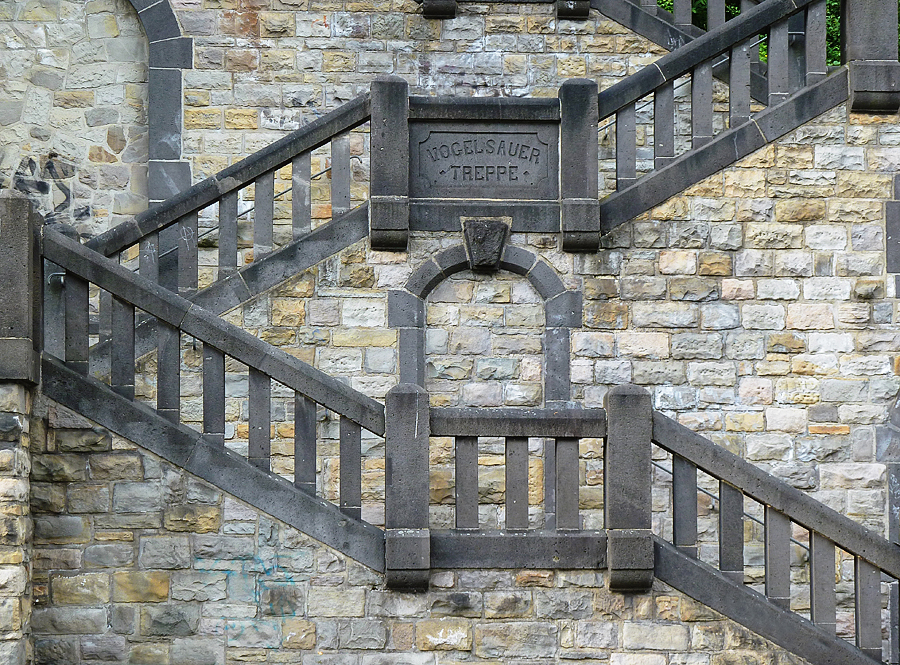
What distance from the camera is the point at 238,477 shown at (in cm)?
758

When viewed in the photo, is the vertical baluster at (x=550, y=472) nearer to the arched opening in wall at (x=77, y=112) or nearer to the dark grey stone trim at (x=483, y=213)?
the dark grey stone trim at (x=483, y=213)

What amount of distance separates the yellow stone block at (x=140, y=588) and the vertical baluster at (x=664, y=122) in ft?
15.8

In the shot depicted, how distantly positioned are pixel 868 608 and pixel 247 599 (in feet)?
11.9

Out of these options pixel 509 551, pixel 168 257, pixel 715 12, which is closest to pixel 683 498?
pixel 509 551

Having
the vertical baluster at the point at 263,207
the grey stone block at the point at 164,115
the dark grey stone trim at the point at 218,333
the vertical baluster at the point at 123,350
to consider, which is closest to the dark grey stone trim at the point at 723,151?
the vertical baluster at the point at 263,207

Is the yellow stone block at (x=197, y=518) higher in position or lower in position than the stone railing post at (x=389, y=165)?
lower

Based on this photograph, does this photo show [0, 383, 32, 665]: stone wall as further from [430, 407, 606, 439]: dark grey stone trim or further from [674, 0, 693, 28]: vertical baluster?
[674, 0, 693, 28]: vertical baluster

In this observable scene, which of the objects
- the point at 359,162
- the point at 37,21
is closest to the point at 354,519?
the point at 359,162

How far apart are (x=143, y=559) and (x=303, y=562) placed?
92 centimetres

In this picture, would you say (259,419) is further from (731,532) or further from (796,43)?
(796,43)

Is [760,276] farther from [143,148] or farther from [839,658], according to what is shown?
[143,148]

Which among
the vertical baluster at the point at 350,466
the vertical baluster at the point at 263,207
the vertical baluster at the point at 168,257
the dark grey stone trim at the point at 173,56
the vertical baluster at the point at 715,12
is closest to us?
the vertical baluster at the point at 350,466

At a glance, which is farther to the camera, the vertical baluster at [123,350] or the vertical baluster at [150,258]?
the vertical baluster at [150,258]

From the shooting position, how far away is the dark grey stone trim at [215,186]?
30.2 ft
